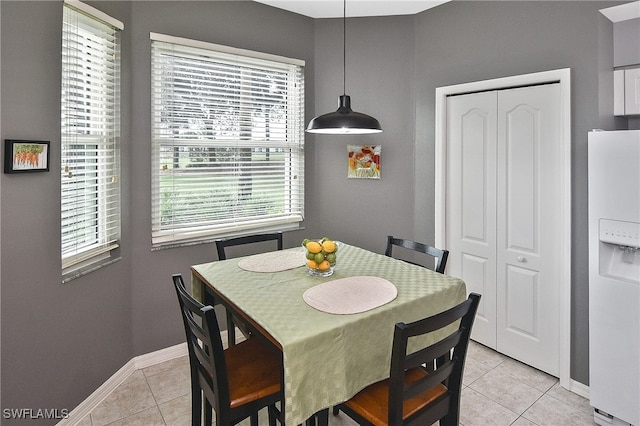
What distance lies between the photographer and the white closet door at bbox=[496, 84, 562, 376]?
8.29 feet

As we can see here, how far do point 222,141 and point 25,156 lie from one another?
4.63ft

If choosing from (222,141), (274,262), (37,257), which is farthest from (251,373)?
(222,141)

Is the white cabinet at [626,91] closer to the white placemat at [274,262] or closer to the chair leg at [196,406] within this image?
the white placemat at [274,262]

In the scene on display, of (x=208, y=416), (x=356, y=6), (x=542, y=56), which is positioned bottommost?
(x=208, y=416)

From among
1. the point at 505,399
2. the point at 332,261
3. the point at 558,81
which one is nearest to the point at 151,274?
the point at 332,261

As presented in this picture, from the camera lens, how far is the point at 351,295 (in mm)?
1796

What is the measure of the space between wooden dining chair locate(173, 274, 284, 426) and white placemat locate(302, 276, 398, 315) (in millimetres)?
300

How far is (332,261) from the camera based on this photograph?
2.13 meters

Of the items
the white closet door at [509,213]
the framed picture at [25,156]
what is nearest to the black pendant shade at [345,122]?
the white closet door at [509,213]

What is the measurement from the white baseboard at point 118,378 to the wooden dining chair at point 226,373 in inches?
34.2

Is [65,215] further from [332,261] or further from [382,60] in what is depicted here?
[382,60]

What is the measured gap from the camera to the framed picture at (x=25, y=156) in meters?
1.67

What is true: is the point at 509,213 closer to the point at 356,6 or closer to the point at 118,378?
the point at 356,6

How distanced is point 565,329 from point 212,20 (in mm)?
3278
